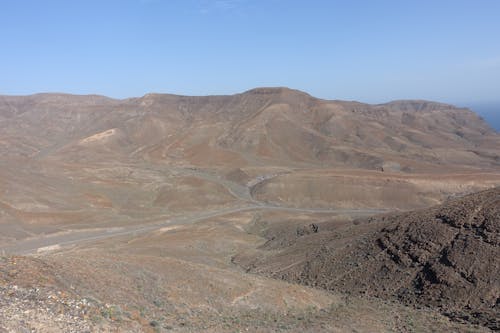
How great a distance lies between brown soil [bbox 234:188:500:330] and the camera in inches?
912

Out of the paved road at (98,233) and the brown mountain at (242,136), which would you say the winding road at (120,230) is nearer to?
the paved road at (98,233)

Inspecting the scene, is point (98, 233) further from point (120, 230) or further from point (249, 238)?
point (249, 238)

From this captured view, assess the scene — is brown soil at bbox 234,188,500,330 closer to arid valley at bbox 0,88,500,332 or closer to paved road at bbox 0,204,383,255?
arid valley at bbox 0,88,500,332

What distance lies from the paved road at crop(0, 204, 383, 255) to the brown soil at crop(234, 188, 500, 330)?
1026 inches

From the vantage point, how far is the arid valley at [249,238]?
58.3 feet

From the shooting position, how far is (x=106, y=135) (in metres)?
159

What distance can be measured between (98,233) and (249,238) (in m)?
21.7

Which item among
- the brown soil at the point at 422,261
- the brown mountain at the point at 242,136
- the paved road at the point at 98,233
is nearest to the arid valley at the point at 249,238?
the brown soil at the point at 422,261

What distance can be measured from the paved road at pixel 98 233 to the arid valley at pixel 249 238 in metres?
0.34

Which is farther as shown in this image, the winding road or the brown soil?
the winding road

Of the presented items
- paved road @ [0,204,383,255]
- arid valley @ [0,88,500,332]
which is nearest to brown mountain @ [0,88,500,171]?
arid valley @ [0,88,500,332]

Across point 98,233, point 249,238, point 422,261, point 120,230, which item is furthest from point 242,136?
point 422,261

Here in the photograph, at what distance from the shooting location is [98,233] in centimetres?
5512

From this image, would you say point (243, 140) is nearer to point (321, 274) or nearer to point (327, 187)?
point (327, 187)
